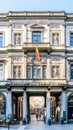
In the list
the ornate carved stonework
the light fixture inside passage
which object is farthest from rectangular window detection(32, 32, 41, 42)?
the light fixture inside passage

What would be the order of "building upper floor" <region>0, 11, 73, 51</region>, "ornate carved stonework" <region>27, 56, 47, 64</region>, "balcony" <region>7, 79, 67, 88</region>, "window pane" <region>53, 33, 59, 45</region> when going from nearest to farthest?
"balcony" <region>7, 79, 67, 88</region>
"ornate carved stonework" <region>27, 56, 47, 64</region>
"building upper floor" <region>0, 11, 73, 51</region>
"window pane" <region>53, 33, 59, 45</region>

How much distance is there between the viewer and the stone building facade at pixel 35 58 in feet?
203

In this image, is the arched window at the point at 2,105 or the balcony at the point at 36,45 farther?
the arched window at the point at 2,105

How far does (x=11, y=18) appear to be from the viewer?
63.7 metres

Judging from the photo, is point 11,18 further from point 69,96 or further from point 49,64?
point 69,96

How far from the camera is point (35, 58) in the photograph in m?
63.3

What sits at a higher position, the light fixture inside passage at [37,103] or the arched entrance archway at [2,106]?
the arched entrance archway at [2,106]

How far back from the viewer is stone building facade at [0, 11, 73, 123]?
61.9m

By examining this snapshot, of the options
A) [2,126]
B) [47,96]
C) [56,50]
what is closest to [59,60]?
[56,50]

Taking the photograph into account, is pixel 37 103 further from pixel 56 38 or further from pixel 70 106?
pixel 56 38

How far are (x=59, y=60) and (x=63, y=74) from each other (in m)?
2.02

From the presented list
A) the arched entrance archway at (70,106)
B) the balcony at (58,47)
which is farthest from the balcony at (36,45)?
the arched entrance archway at (70,106)

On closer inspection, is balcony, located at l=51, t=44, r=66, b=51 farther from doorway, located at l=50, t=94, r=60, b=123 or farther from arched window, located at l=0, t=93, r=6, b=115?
arched window, located at l=0, t=93, r=6, b=115

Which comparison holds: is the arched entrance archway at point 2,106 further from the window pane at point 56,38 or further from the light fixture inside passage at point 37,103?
the light fixture inside passage at point 37,103
